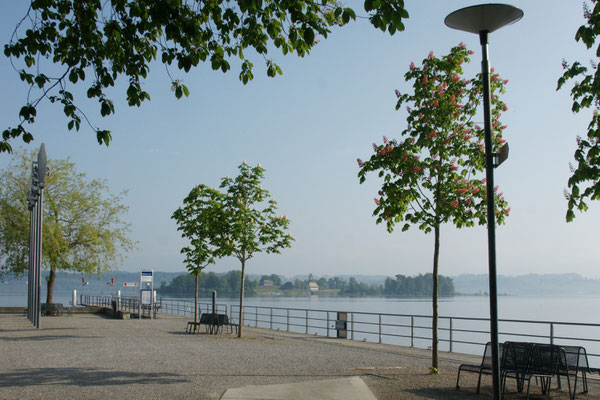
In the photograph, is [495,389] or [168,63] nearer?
[495,389]

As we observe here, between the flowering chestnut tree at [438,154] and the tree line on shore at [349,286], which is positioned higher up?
the flowering chestnut tree at [438,154]

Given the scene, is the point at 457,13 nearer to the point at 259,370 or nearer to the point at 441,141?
the point at 441,141

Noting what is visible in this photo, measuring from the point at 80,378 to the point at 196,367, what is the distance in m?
2.30

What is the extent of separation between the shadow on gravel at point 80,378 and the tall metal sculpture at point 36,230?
1246 centimetres

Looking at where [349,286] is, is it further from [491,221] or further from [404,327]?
[491,221]

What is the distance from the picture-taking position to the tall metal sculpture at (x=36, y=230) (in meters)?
24.0

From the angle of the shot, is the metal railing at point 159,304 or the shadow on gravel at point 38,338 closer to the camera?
the shadow on gravel at point 38,338

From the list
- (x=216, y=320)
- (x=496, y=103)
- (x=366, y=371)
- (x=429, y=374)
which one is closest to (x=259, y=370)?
(x=366, y=371)

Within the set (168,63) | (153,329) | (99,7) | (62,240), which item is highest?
(99,7)

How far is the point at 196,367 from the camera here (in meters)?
12.4

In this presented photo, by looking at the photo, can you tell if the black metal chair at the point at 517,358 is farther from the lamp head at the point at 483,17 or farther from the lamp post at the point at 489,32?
the lamp head at the point at 483,17

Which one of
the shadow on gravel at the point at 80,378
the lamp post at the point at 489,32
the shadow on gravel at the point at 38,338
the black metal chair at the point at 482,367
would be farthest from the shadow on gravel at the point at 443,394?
the shadow on gravel at the point at 38,338

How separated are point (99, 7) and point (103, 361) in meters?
7.89

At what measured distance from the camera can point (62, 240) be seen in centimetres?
3472
